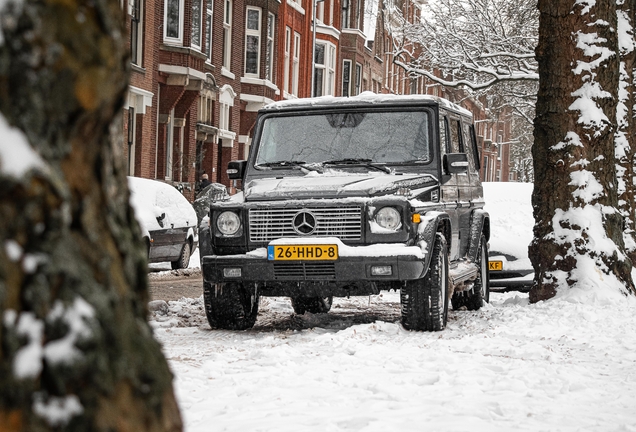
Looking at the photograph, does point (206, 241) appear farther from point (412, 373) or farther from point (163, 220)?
point (163, 220)

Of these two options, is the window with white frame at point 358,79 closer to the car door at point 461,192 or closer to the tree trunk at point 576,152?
the tree trunk at point 576,152

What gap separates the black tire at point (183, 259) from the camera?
1777 centimetres

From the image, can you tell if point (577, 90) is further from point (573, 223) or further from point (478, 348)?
point (478, 348)

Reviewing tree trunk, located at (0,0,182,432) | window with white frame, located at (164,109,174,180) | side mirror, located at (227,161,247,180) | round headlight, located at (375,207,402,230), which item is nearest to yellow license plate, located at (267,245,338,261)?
round headlight, located at (375,207,402,230)

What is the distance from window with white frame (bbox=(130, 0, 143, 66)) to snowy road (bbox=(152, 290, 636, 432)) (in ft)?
66.3

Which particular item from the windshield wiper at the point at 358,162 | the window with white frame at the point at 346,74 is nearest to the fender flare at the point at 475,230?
the windshield wiper at the point at 358,162

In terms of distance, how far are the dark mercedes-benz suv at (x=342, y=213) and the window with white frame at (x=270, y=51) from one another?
31.9 meters

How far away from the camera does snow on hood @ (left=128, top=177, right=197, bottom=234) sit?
15586mm

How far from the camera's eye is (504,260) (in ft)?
45.4

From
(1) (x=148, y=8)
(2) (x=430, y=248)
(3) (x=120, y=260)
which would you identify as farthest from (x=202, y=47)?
(3) (x=120, y=260)

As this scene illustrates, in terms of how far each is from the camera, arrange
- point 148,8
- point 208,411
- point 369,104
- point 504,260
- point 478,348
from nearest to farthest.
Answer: point 208,411, point 478,348, point 369,104, point 504,260, point 148,8

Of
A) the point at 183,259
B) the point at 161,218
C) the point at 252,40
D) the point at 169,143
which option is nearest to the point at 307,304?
the point at 161,218

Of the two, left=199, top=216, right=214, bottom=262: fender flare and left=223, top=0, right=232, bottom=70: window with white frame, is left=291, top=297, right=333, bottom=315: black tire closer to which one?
left=199, top=216, right=214, bottom=262: fender flare

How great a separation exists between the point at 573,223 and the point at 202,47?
24093 mm
